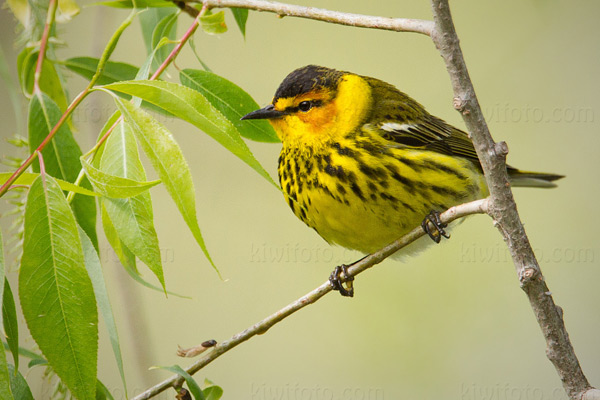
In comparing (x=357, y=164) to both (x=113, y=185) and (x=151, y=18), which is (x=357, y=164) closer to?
(x=151, y=18)

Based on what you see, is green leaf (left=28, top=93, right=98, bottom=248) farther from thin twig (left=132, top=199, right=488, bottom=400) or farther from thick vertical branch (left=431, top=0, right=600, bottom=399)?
thick vertical branch (left=431, top=0, right=600, bottom=399)

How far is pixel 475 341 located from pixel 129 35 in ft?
11.2

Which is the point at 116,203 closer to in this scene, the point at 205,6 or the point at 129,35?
the point at 205,6

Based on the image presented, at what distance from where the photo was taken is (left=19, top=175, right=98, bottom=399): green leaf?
5.42ft

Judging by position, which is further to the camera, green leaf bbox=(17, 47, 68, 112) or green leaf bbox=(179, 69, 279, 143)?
green leaf bbox=(17, 47, 68, 112)

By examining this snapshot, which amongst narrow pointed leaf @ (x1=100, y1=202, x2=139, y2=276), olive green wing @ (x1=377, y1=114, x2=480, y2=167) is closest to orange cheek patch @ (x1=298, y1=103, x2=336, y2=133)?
olive green wing @ (x1=377, y1=114, x2=480, y2=167)

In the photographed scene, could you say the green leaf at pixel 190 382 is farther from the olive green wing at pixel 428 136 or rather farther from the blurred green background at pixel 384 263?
the blurred green background at pixel 384 263

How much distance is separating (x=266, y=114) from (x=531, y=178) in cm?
158
